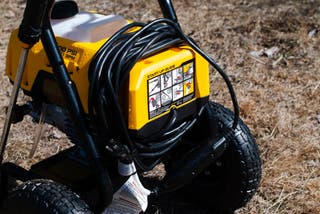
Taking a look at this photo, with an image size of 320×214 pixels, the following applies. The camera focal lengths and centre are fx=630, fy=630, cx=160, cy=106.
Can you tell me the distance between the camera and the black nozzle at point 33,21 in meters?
1.79

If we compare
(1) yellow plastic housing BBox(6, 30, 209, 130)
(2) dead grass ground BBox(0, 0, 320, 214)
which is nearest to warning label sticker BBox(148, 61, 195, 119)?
(1) yellow plastic housing BBox(6, 30, 209, 130)

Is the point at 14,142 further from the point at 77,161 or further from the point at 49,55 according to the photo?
the point at 49,55

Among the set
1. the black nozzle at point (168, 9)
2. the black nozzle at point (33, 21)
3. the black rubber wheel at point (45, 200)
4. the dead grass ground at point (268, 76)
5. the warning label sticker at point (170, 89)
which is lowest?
the dead grass ground at point (268, 76)

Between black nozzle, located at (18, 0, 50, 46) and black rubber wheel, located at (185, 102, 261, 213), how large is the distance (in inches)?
30.0

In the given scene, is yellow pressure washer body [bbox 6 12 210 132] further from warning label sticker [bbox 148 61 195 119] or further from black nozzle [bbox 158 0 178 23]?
black nozzle [bbox 158 0 178 23]

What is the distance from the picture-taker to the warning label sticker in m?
1.95

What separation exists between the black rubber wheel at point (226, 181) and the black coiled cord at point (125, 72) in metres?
0.32

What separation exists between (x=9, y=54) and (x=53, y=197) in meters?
0.59

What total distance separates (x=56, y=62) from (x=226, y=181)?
87 cm

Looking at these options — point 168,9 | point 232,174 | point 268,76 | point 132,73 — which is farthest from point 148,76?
point 268,76

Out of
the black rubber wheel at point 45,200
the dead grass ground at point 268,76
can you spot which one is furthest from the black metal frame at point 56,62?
the dead grass ground at point 268,76

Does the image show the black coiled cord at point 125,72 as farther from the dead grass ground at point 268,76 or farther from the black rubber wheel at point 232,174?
the dead grass ground at point 268,76

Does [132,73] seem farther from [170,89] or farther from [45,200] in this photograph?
[45,200]

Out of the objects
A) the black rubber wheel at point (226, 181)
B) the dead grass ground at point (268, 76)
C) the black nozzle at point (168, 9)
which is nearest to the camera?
the black nozzle at point (168, 9)
